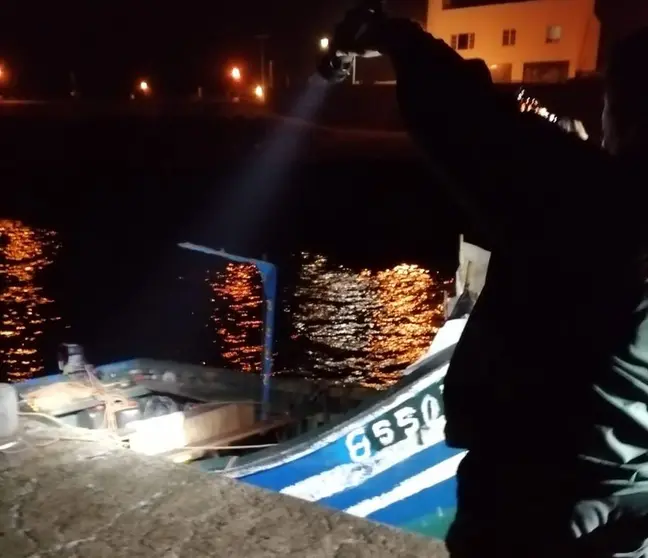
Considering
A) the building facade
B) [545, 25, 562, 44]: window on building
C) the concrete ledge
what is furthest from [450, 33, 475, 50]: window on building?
the concrete ledge

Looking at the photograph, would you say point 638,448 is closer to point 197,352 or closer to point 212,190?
point 197,352

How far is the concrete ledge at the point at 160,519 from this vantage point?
3354 millimetres

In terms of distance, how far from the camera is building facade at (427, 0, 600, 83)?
3497 cm

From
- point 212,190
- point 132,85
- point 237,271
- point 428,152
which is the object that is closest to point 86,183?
point 212,190

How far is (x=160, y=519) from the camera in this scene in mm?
3572

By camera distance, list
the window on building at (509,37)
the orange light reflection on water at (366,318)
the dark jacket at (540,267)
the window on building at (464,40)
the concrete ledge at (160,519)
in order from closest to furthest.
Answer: the dark jacket at (540,267) < the concrete ledge at (160,519) < the orange light reflection on water at (366,318) < the window on building at (509,37) < the window on building at (464,40)

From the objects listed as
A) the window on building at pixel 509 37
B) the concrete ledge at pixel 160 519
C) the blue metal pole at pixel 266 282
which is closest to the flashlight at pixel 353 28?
the concrete ledge at pixel 160 519

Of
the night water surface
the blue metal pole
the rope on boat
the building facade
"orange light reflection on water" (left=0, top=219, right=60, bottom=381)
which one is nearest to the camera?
the rope on boat

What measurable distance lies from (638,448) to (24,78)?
72425 millimetres

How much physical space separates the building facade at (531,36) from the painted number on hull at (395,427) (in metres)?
30.9

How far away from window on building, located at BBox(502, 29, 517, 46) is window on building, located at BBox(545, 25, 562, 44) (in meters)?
1.68

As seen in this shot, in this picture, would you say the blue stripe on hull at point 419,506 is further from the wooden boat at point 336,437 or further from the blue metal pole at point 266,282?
the blue metal pole at point 266,282

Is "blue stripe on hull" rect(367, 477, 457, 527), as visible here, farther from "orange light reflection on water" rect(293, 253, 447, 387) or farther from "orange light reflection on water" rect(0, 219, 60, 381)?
"orange light reflection on water" rect(0, 219, 60, 381)

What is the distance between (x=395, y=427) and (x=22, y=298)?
1492cm
